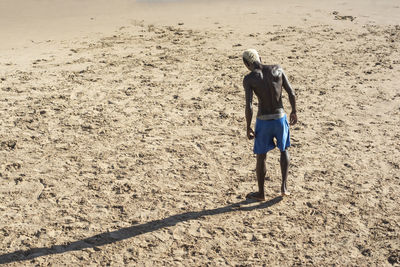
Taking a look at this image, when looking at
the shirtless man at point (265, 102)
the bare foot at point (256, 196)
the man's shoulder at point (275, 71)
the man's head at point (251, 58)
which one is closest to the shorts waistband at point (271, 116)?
the shirtless man at point (265, 102)

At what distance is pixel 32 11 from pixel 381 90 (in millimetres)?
10190

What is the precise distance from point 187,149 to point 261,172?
5.39 ft

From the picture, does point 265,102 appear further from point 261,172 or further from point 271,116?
point 261,172

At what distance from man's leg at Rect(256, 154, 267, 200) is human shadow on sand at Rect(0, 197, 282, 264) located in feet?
0.38

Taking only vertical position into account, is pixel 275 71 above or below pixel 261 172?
above

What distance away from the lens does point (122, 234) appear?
562 cm

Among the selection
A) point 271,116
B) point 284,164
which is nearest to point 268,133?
point 271,116

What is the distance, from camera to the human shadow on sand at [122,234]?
5.33 meters

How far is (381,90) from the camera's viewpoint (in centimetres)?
938

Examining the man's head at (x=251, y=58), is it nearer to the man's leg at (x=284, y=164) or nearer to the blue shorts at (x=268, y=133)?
the blue shorts at (x=268, y=133)

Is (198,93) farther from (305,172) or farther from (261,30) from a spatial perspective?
(261,30)

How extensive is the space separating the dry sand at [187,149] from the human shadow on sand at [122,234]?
17 millimetres

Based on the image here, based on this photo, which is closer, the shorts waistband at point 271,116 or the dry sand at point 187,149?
the dry sand at point 187,149

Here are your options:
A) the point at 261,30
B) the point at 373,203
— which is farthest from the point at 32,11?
the point at 373,203
